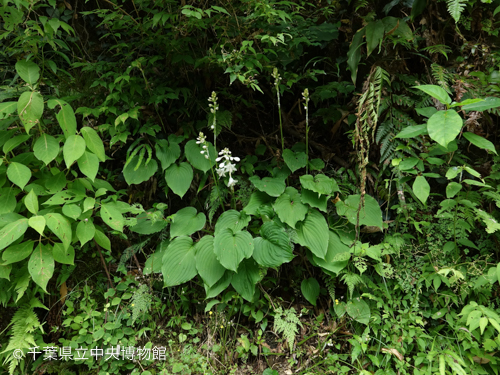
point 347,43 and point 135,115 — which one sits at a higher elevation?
point 347,43

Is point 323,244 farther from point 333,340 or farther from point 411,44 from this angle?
point 411,44

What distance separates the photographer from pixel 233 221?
2141 mm

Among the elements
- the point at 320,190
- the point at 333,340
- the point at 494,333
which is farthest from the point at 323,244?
the point at 494,333

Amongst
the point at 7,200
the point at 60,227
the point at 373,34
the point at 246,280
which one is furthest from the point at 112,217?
the point at 373,34

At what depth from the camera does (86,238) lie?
1896mm

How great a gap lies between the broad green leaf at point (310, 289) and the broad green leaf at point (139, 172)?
1443 millimetres

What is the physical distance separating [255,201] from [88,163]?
1161 millimetres

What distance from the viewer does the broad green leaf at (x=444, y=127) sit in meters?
1.42

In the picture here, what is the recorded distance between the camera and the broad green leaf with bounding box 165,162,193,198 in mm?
2305

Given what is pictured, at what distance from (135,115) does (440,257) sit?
237 cm

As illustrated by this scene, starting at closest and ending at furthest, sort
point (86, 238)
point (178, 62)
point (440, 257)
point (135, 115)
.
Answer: point (86, 238), point (440, 257), point (135, 115), point (178, 62)

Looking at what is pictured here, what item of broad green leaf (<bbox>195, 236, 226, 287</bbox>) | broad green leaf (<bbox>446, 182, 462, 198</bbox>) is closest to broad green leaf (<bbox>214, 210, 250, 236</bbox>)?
broad green leaf (<bbox>195, 236, 226, 287</bbox>)

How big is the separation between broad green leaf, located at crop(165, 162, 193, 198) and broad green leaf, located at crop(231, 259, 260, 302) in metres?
0.76

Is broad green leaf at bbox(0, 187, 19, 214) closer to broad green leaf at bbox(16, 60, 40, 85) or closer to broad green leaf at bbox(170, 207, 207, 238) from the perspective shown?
broad green leaf at bbox(16, 60, 40, 85)
